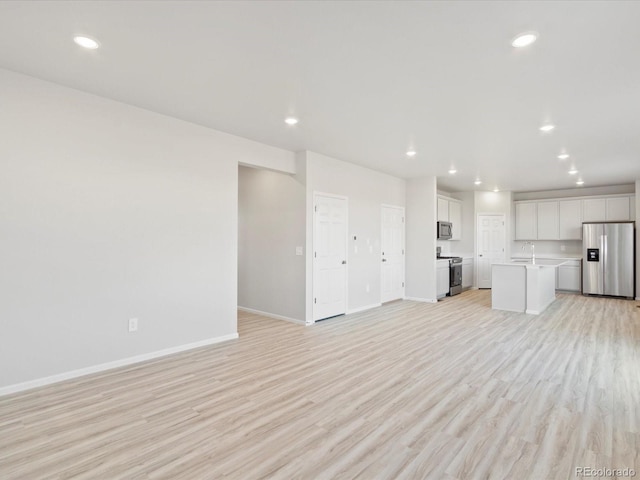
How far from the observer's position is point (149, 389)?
120 inches

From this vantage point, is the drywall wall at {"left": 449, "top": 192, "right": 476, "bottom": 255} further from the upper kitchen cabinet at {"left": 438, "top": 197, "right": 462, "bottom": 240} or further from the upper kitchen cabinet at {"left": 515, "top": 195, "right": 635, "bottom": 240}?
the upper kitchen cabinet at {"left": 515, "top": 195, "right": 635, "bottom": 240}

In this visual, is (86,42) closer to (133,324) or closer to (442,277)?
(133,324)

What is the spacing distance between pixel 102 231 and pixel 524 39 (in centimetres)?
399

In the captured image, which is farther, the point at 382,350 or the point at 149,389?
the point at 382,350

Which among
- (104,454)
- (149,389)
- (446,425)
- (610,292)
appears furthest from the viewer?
(610,292)

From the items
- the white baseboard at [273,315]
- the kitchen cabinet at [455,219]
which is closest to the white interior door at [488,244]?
the kitchen cabinet at [455,219]

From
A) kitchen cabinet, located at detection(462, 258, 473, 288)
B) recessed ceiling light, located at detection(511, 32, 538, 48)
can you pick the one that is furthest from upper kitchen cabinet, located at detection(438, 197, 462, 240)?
recessed ceiling light, located at detection(511, 32, 538, 48)

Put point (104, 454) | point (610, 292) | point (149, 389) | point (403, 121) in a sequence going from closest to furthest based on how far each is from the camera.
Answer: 1. point (104, 454)
2. point (149, 389)
3. point (403, 121)
4. point (610, 292)

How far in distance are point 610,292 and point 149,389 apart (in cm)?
968

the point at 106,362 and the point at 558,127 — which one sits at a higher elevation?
the point at 558,127

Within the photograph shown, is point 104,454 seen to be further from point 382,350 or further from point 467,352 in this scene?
point 467,352

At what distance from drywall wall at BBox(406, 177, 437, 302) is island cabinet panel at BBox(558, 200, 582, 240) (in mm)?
4129

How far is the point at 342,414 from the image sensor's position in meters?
2.62

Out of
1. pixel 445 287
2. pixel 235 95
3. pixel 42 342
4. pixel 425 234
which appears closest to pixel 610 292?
pixel 445 287
